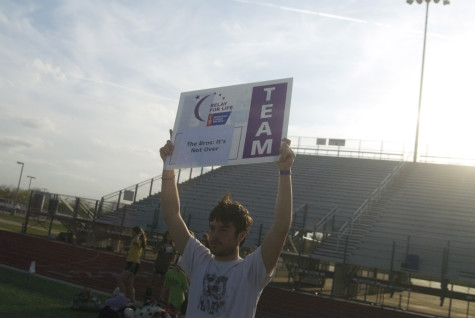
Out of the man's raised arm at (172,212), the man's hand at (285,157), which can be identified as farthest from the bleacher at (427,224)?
the man's hand at (285,157)

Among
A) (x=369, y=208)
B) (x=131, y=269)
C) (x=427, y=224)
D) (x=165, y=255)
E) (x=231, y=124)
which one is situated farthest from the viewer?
(x=369, y=208)

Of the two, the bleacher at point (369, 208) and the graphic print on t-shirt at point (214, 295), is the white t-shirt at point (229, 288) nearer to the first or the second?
the graphic print on t-shirt at point (214, 295)

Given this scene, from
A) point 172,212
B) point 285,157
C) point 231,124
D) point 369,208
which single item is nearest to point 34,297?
point 172,212

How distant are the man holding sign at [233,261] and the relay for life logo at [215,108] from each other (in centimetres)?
77

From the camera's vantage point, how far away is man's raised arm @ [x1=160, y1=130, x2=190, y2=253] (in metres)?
3.29

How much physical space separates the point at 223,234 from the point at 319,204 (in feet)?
60.1

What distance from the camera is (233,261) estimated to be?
2963 millimetres

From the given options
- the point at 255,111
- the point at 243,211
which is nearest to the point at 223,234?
the point at 243,211

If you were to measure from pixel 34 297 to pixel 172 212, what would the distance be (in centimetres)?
786

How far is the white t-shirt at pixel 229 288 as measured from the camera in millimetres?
2785

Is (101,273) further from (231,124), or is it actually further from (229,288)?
(229,288)

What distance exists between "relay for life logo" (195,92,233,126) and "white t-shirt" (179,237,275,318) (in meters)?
1.18

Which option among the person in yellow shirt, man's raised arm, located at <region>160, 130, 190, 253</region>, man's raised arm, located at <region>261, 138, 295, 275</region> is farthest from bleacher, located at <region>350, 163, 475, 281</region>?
man's raised arm, located at <region>261, 138, 295, 275</region>

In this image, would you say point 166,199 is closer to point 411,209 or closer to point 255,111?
point 255,111
